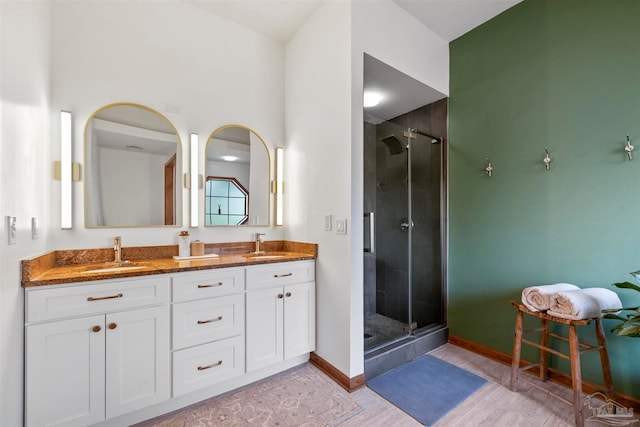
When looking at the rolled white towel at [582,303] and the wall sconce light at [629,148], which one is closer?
the rolled white towel at [582,303]

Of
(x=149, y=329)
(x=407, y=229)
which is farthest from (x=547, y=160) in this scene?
(x=149, y=329)

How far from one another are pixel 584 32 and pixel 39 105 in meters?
3.48

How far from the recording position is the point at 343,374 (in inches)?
76.9

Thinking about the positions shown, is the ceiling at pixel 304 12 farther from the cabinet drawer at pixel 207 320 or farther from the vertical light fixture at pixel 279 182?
the cabinet drawer at pixel 207 320

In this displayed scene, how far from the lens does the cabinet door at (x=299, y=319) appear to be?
2.10 meters

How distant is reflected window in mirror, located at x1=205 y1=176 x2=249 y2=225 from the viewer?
2.31 metres

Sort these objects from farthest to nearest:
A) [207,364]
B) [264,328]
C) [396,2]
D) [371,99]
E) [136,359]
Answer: [371,99] → [396,2] → [264,328] → [207,364] → [136,359]

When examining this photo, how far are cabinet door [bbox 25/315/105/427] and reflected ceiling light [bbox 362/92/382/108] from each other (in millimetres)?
2717

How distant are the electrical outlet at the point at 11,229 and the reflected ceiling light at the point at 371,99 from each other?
102 inches

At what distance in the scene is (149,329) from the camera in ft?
5.17

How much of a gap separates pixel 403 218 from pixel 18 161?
9.36 ft

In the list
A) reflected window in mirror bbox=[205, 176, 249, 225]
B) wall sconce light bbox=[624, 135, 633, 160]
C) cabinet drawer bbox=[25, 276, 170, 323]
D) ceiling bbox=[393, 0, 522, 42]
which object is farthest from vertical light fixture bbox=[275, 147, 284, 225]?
wall sconce light bbox=[624, 135, 633, 160]
